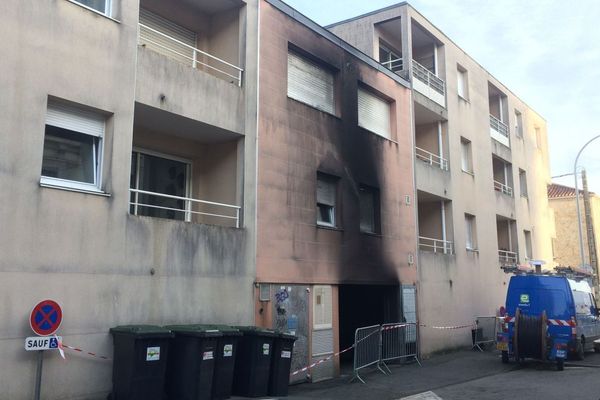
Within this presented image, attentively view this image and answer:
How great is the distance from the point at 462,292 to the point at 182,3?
13.8 metres

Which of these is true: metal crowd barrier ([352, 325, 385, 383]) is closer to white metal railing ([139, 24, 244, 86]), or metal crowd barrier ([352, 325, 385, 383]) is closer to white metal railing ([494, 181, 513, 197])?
white metal railing ([139, 24, 244, 86])

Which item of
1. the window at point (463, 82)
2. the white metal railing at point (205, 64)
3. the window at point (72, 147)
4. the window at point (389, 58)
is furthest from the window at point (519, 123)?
the window at point (72, 147)

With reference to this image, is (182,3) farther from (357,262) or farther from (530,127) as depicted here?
(530,127)

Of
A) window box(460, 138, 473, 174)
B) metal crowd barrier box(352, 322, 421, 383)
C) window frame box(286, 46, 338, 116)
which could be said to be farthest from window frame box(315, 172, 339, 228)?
window box(460, 138, 473, 174)

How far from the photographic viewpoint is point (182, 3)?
12.8 m

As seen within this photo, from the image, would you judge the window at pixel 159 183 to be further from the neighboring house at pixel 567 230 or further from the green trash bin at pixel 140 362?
the neighboring house at pixel 567 230

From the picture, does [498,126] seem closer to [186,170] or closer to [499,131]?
[499,131]

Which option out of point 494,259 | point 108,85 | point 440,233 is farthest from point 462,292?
point 108,85

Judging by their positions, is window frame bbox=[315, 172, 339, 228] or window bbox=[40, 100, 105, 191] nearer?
window bbox=[40, 100, 105, 191]

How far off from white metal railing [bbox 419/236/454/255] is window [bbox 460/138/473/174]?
3723 millimetres

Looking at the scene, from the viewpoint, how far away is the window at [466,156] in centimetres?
2281

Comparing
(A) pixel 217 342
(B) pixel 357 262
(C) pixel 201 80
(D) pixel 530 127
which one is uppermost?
(D) pixel 530 127

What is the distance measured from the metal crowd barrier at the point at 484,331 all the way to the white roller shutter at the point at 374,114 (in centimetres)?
813

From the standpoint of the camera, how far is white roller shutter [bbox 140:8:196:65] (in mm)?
11984
